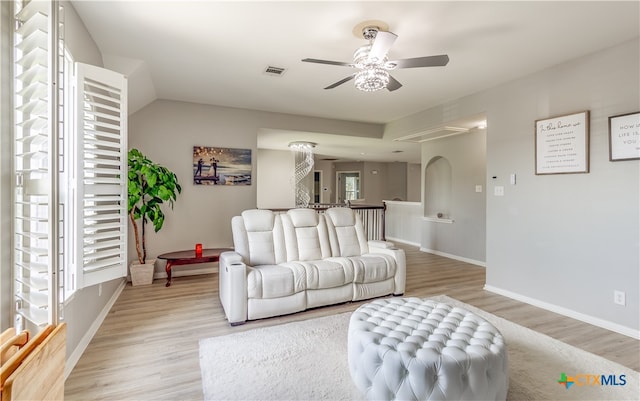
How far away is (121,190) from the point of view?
2316 mm

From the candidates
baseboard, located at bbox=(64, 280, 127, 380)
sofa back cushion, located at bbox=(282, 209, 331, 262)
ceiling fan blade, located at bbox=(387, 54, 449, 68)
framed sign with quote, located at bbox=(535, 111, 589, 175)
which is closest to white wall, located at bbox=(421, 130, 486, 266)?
framed sign with quote, located at bbox=(535, 111, 589, 175)

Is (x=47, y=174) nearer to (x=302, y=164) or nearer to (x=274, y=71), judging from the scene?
(x=274, y=71)

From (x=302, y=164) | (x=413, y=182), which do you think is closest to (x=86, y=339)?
(x=302, y=164)

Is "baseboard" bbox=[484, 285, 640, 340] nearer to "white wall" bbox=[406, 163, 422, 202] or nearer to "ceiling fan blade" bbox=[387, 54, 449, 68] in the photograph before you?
"ceiling fan blade" bbox=[387, 54, 449, 68]

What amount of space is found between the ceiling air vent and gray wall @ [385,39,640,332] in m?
2.72

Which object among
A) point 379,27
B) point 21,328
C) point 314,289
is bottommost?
point 314,289

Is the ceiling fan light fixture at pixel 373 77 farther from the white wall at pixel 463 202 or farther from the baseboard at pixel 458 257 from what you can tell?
the baseboard at pixel 458 257

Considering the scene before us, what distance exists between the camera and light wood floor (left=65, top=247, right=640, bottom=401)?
204 cm

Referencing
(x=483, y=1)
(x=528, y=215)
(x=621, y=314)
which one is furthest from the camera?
(x=528, y=215)

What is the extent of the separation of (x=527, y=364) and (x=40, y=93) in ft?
11.2

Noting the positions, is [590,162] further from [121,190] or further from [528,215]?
[121,190]

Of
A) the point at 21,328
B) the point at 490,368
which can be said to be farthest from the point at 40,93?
the point at 490,368

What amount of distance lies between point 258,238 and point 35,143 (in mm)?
2274

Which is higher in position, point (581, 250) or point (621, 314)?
point (581, 250)
